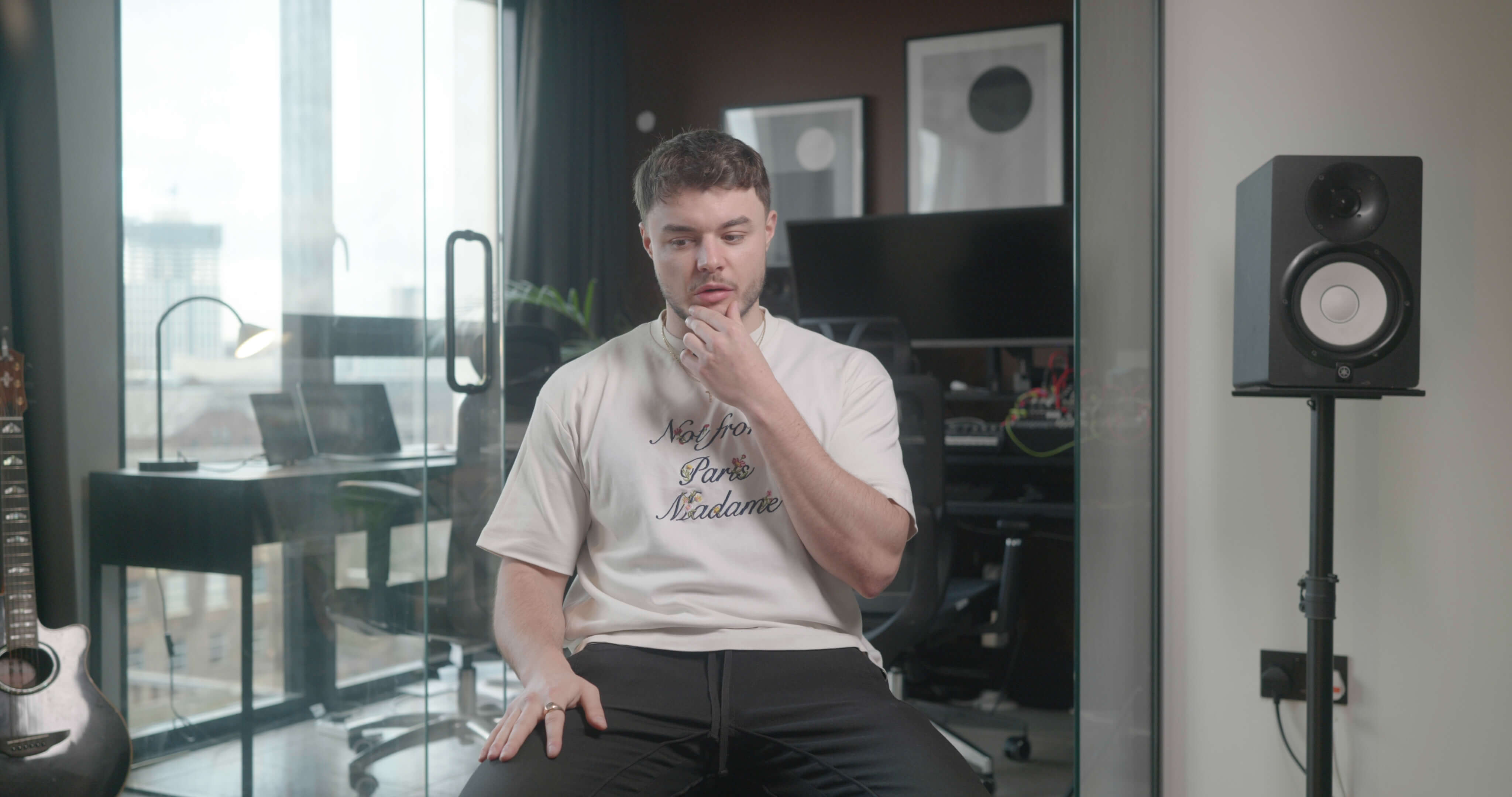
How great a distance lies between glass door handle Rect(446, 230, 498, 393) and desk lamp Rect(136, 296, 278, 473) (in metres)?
0.35

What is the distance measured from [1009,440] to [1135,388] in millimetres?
1213

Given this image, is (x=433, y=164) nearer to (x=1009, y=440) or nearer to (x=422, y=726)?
(x=422, y=726)

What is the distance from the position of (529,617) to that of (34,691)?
50.7 inches

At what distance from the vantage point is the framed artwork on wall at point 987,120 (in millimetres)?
3666

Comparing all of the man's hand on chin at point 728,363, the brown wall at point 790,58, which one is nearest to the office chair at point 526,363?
the brown wall at point 790,58

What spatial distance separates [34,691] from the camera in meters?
1.93

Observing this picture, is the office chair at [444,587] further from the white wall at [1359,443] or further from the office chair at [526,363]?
the white wall at [1359,443]

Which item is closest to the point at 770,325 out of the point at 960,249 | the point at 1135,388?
the point at 1135,388

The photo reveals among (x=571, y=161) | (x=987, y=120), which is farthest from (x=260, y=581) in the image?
(x=987, y=120)

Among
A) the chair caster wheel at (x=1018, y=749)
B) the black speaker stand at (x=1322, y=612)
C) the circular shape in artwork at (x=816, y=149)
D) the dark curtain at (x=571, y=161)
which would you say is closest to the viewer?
the black speaker stand at (x=1322, y=612)

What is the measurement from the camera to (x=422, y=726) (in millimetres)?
2205

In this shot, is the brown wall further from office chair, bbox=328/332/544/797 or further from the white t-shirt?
the white t-shirt

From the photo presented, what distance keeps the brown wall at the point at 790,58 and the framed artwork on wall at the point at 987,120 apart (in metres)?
0.06

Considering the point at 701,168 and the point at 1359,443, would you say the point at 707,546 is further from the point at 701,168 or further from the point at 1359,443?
the point at 1359,443
